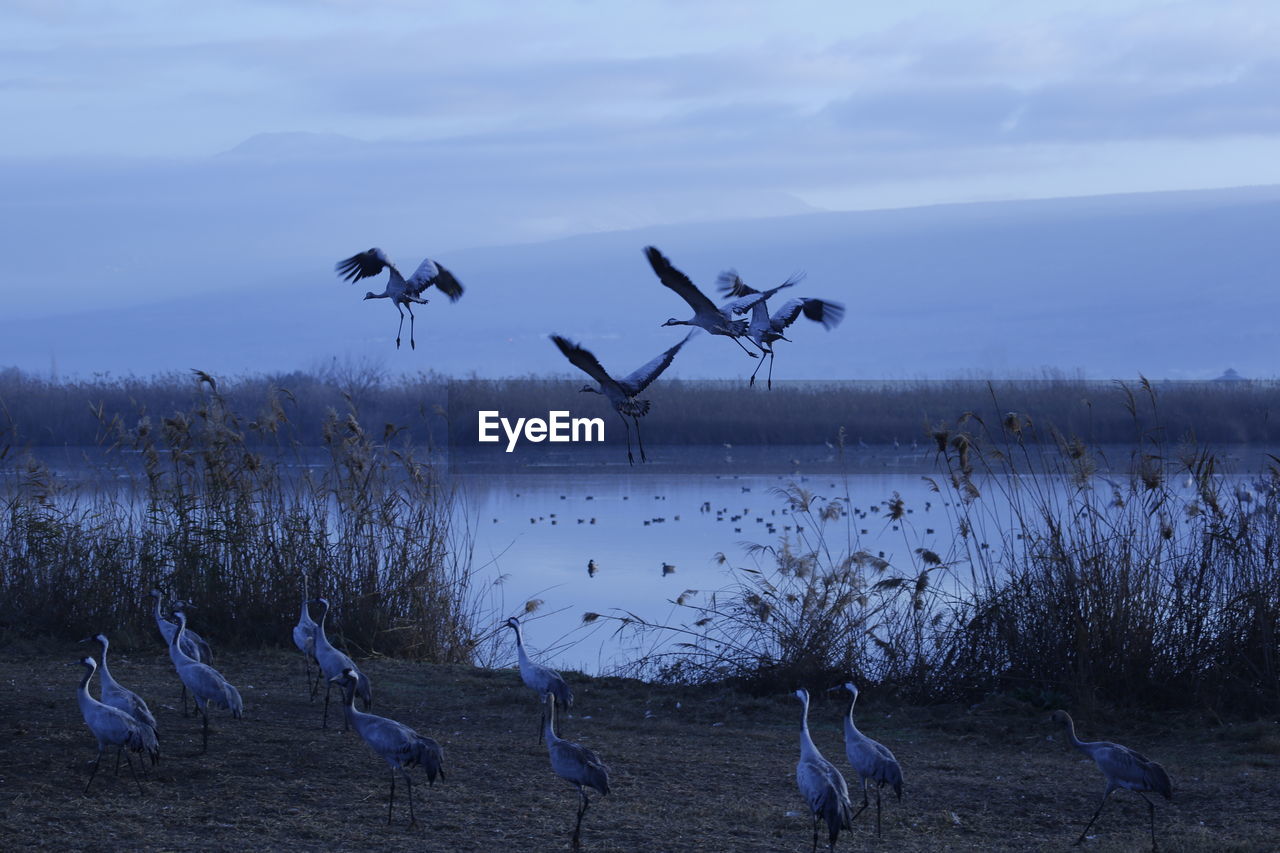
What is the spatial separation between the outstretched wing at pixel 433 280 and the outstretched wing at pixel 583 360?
1.28 metres

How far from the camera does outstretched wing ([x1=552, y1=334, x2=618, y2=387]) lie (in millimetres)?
3991

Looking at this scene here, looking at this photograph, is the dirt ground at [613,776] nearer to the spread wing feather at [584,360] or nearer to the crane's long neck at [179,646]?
the crane's long neck at [179,646]

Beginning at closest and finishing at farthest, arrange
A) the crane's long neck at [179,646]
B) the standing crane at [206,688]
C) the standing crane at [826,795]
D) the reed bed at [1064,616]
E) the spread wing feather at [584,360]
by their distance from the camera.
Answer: the spread wing feather at [584,360], the standing crane at [826,795], the standing crane at [206,688], the crane's long neck at [179,646], the reed bed at [1064,616]

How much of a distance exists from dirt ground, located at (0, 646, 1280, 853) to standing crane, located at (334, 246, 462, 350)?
2209 mm

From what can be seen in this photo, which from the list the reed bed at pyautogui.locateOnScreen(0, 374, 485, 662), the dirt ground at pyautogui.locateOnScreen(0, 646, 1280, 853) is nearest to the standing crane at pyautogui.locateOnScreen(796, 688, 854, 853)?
the dirt ground at pyautogui.locateOnScreen(0, 646, 1280, 853)

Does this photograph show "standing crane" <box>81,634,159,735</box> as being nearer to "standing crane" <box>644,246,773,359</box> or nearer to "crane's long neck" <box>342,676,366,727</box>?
"crane's long neck" <box>342,676,366,727</box>

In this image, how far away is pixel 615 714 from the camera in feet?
27.9

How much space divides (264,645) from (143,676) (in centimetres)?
111

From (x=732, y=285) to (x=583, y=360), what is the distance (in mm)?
1795

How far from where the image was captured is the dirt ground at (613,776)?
5.75m

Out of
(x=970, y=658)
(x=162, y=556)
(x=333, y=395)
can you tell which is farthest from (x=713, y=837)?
(x=333, y=395)

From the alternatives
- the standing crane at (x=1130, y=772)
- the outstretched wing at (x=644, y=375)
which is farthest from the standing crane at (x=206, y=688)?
the standing crane at (x=1130, y=772)

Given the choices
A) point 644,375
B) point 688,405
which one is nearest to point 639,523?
point 688,405

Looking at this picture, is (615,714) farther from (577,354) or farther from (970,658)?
(577,354)
